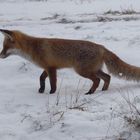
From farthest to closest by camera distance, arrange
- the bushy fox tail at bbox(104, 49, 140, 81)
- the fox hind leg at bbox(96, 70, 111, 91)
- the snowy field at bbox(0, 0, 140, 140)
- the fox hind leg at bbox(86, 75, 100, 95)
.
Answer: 1. the fox hind leg at bbox(96, 70, 111, 91)
2. the fox hind leg at bbox(86, 75, 100, 95)
3. the bushy fox tail at bbox(104, 49, 140, 81)
4. the snowy field at bbox(0, 0, 140, 140)

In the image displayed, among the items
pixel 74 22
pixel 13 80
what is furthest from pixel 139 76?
pixel 74 22

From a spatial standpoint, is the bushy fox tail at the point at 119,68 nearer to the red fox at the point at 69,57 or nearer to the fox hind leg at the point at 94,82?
the red fox at the point at 69,57

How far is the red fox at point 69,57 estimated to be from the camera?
7.43 metres

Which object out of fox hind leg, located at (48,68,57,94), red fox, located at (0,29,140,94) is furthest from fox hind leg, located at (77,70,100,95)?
fox hind leg, located at (48,68,57,94)

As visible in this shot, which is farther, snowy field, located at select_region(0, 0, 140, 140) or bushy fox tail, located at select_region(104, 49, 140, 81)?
bushy fox tail, located at select_region(104, 49, 140, 81)

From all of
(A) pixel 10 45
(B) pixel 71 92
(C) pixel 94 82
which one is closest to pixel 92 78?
(C) pixel 94 82

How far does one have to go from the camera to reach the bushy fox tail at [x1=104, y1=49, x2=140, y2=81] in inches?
289

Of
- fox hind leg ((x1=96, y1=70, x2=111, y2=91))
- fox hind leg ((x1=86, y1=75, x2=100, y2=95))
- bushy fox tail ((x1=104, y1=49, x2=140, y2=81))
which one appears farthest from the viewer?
fox hind leg ((x1=96, y1=70, x2=111, y2=91))

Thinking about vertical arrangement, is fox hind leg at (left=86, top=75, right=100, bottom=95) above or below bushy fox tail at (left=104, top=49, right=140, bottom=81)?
below

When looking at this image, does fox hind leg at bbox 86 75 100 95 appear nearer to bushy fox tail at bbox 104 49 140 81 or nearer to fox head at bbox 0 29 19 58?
bushy fox tail at bbox 104 49 140 81

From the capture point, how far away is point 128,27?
35.3 feet

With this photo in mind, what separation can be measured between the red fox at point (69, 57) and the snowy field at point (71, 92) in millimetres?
233

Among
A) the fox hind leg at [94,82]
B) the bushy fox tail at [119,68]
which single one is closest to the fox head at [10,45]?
the fox hind leg at [94,82]

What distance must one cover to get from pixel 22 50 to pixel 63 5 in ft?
25.9
